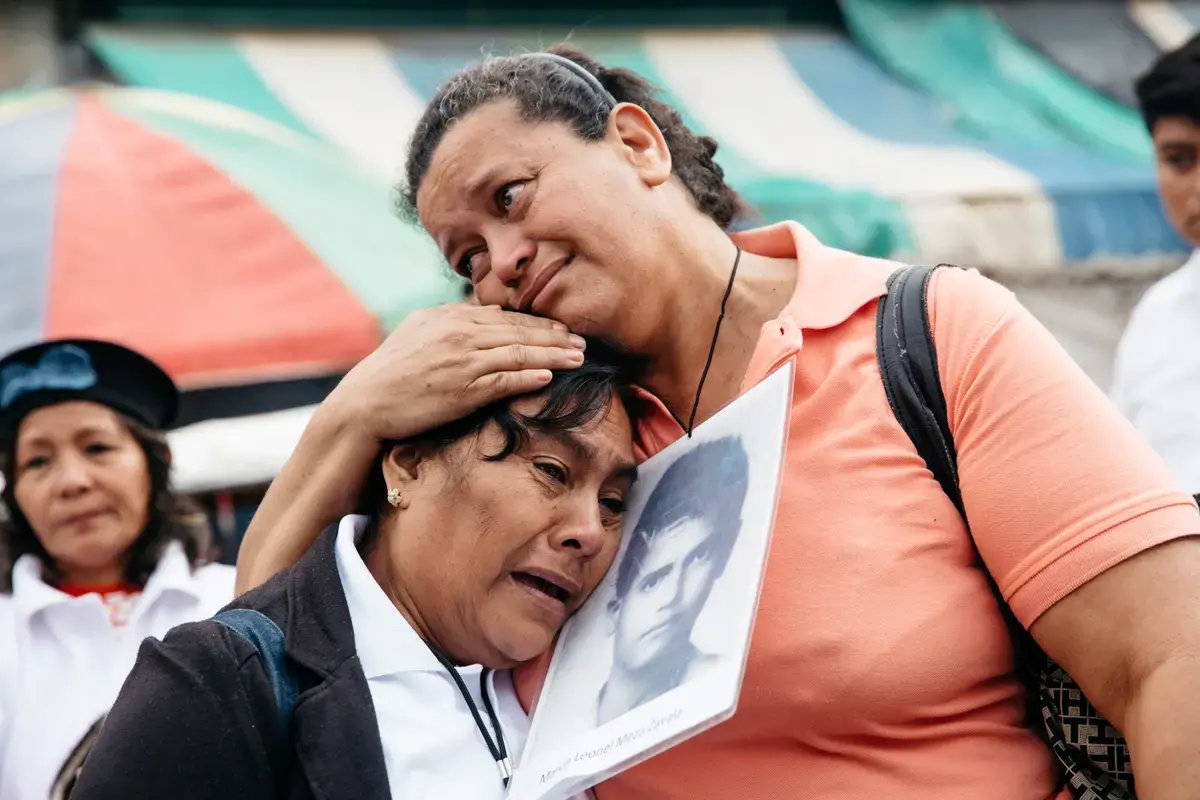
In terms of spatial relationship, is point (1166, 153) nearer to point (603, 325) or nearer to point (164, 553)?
point (603, 325)

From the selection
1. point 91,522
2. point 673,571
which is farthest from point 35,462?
point 673,571

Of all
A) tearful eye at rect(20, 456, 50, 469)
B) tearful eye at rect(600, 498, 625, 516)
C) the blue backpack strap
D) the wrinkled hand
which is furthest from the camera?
tearful eye at rect(20, 456, 50, 469)

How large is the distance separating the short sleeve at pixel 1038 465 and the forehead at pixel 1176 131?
6.95ft

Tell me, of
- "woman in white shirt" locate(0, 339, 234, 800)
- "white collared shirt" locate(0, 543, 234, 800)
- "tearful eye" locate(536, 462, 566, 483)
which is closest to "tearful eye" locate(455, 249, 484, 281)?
"tearful eye" locate(536, 462, 566, 483)

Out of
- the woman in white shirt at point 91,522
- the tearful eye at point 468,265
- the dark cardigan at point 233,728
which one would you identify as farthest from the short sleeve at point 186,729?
the woman in white shirt at point 91,522

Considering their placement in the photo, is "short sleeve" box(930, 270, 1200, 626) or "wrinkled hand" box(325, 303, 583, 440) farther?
"wrinkled hand" box(325, 303, 583, 440)

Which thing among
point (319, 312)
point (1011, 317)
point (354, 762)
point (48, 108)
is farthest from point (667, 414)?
point (48, 108)

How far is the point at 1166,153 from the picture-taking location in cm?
375

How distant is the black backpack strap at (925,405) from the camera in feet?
6.07

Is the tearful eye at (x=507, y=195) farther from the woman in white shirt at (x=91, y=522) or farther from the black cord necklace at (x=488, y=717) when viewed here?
the woman in white shirt at (x=91, y=522)

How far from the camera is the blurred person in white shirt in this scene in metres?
3.24

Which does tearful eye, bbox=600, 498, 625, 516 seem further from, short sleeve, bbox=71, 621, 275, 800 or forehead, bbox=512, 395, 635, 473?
short sleeve, bbox=71, 621, 275, 800

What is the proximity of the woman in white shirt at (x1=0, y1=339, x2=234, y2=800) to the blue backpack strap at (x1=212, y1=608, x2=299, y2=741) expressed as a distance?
1725mm

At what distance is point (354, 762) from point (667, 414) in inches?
30.4
